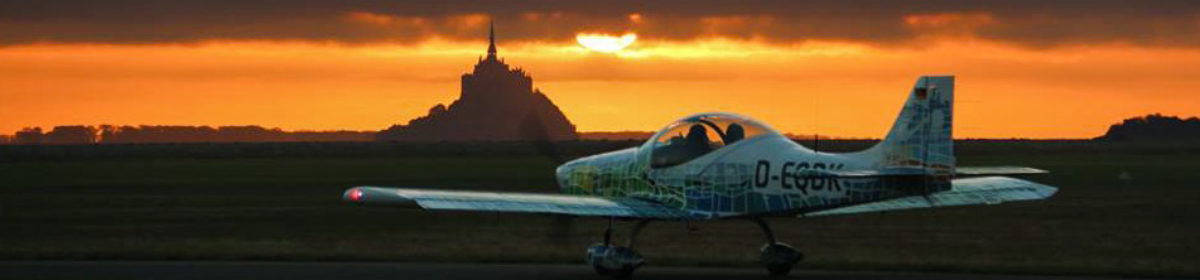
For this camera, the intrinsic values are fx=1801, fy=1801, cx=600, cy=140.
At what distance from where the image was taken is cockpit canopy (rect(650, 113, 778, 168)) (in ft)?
80.8

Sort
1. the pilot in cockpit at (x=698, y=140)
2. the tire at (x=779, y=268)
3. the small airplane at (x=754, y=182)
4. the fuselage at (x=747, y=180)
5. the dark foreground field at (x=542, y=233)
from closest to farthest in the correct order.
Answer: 1. the small airplane at (x=754, y=182)
2. the fuselage at (x=747, y=180)
3. the pilot in cockpit at (x=698, y=140)
4. the tire at (x=779, y=268)
5. the dark foreground field at (x=542, y=233)

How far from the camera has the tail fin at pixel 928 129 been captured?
2275 centimetres

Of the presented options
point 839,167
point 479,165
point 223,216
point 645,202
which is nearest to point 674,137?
point 645,202

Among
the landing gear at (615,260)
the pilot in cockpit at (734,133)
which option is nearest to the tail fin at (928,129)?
the pilot in cockpit at (734,133)

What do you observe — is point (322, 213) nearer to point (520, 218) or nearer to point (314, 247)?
point (520, 218)

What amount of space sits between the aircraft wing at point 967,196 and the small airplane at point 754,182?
2 centimetres

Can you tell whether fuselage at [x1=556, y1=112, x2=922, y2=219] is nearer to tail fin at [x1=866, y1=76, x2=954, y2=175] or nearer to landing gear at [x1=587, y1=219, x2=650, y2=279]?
tail fin at [x1=866, y1=76, x2=954, y2=175]

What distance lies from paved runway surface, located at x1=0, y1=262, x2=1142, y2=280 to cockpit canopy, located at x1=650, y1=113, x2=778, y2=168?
191cm

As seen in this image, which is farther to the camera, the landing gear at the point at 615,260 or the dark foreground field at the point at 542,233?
the dark foreground field at the point at 542,233

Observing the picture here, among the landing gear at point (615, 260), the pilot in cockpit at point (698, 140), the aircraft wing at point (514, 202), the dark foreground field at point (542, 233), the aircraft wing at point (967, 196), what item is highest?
the pilot in cockpit at point (698, 140)

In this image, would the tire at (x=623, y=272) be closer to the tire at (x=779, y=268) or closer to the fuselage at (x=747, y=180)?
the fuselage at (x=747, y=180)

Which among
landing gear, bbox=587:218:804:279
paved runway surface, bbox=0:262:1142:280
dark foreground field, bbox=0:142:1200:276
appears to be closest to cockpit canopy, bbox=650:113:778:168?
landing gear, bbox=587:218:804:279

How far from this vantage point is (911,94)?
76.0 feet

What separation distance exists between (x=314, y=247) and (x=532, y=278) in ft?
33.0
